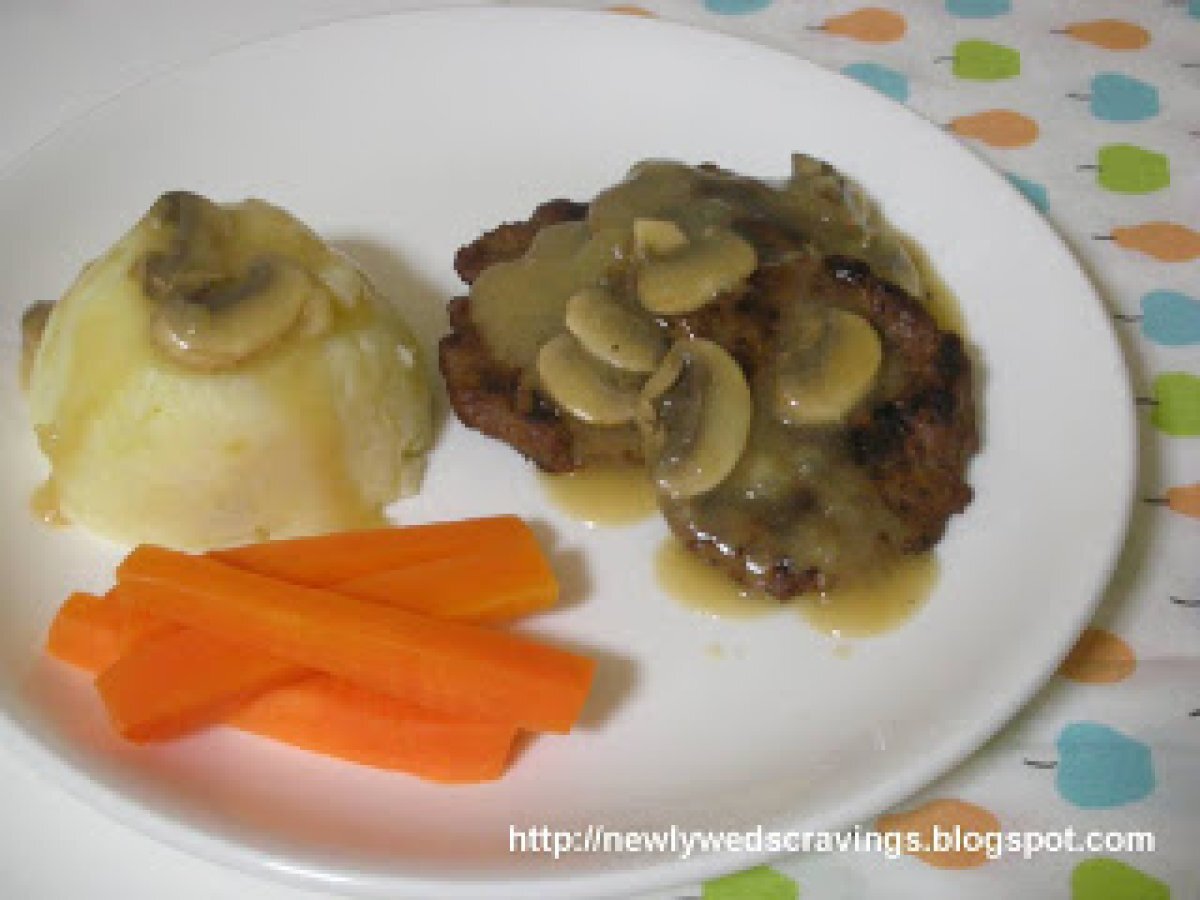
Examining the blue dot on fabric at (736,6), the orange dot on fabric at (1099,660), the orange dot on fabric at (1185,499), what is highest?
the blue dot on fabric at (736,6)

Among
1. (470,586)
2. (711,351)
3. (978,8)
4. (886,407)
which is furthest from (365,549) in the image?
(978,8)

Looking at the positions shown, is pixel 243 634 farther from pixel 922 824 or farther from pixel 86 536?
pixel 922 824

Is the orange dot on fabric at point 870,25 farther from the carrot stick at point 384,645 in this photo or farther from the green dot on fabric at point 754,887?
the green dot on fabric at point 754,887

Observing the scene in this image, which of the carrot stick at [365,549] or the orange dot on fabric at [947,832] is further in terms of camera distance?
the carrot stick at [365,549]

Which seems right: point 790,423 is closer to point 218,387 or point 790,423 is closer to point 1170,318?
point 218,387

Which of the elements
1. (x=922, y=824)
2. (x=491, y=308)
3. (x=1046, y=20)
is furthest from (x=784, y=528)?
(x=1046, y=20)

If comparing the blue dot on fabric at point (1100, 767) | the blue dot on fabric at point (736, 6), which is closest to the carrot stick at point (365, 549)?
the blue dot on fabric at point (1100, 767)
